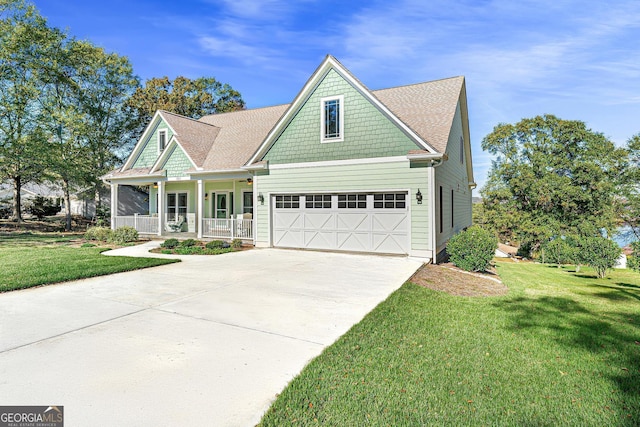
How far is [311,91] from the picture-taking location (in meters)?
12.6

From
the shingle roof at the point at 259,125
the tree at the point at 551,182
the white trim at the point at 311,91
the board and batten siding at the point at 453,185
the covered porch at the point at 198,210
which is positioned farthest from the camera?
the tree at the point at 551,182

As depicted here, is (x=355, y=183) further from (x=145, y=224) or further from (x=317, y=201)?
(x=145, y=224)

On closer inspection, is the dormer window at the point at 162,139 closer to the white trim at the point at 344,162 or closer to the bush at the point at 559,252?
the white trim at the point at 344,162

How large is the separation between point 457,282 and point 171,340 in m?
6.99

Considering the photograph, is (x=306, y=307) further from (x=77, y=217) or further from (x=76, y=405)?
(x=77, y=217)

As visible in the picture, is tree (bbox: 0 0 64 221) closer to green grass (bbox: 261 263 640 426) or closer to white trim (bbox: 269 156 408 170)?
white trim (bbox: 269 156 408 170)

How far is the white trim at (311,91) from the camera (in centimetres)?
1102

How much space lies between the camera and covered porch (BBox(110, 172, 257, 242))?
16.2 meters

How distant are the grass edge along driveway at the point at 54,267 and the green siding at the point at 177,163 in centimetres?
737

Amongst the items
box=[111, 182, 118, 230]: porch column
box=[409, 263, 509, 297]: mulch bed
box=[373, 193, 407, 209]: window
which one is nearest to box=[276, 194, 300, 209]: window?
box=[373, 193, 407, 209]: window

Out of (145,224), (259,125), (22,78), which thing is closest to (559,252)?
(259,125)

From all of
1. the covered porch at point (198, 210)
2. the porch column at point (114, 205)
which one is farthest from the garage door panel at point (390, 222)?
the porch column at point (114, 205)

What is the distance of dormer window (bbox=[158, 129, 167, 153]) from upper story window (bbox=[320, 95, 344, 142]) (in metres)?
11.2

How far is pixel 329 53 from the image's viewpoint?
12086mm
